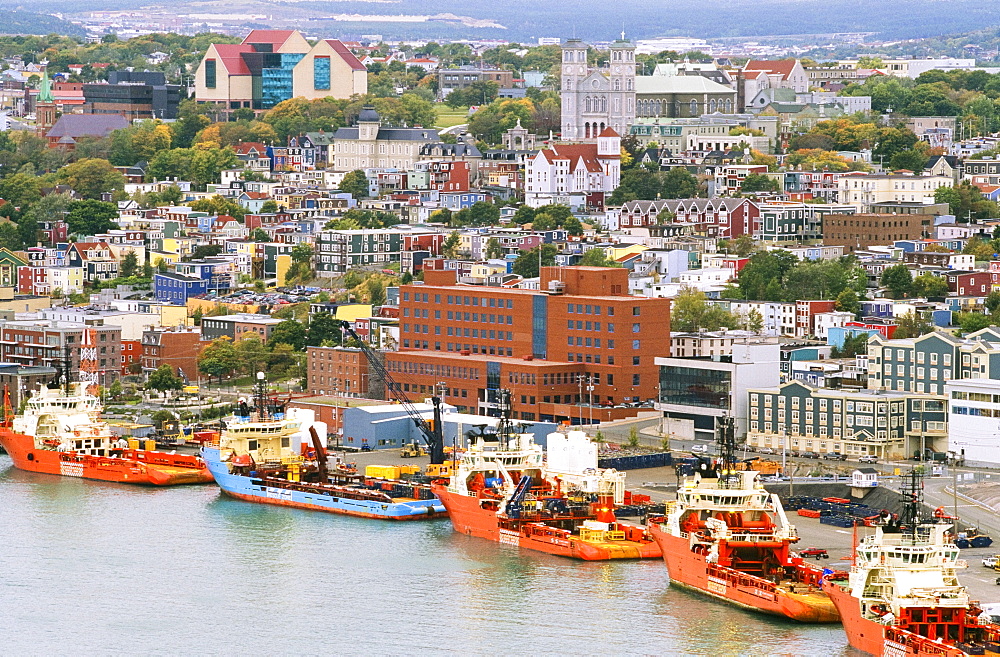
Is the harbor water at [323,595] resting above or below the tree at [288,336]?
below

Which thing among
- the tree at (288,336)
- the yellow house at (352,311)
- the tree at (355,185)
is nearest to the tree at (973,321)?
the yellow house at (352,311)

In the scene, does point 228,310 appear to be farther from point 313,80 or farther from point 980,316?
point 313,80

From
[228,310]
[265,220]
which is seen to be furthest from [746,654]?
[265,220]

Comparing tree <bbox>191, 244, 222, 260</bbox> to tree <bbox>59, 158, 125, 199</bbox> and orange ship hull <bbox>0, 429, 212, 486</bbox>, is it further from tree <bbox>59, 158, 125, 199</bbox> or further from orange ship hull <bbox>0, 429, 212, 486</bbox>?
orange ship hull <bbox>0, 429, 212, 486</bbox>

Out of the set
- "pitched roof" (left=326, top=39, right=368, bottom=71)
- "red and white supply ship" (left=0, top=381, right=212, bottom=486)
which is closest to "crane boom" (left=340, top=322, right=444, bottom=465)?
"red and white supply ship" (left=0, top=381, right=212, bottom=486)

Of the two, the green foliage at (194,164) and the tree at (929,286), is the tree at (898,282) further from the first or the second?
the green foliage at (194,164)
